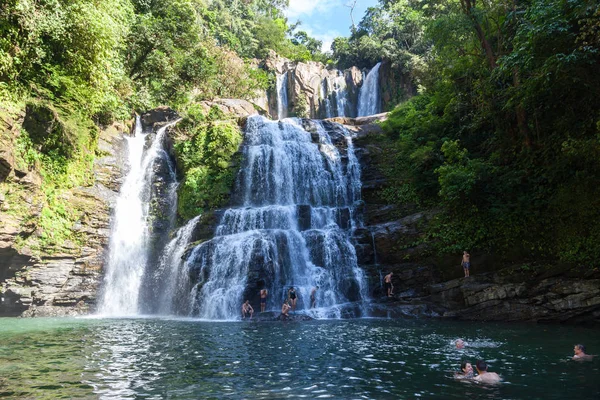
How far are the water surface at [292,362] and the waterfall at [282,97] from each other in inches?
1324

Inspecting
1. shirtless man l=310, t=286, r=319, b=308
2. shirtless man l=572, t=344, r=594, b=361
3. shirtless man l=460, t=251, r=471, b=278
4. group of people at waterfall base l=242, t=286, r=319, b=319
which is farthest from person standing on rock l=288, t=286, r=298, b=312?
shirtless man l=572, t=344, r=594, b=361

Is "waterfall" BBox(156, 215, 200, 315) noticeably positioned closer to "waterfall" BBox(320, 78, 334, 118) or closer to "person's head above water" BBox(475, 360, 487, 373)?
"person's head above water" BBox(475, 360, 487, 373)

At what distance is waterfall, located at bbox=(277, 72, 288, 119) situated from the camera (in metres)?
43.9

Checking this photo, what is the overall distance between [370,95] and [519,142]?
26.6m

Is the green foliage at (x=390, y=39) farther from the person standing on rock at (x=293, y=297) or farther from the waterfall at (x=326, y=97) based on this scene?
the person standing on rock at (x=293, y=297)

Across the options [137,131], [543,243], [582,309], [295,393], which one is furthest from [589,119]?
[137,131]

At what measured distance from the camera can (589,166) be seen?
14258 mm

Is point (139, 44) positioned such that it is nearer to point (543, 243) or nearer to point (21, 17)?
point (21, 17)

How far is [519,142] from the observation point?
1748cm

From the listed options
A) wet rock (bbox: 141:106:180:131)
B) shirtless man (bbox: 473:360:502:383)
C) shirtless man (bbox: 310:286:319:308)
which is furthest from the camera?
wet rock (bbox: 141:106:180:131)

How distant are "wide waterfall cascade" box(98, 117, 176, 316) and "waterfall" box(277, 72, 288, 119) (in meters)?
19.4

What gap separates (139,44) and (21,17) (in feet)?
44.6

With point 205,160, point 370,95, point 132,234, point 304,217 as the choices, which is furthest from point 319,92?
point 132,234

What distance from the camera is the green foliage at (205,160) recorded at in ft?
76.2
